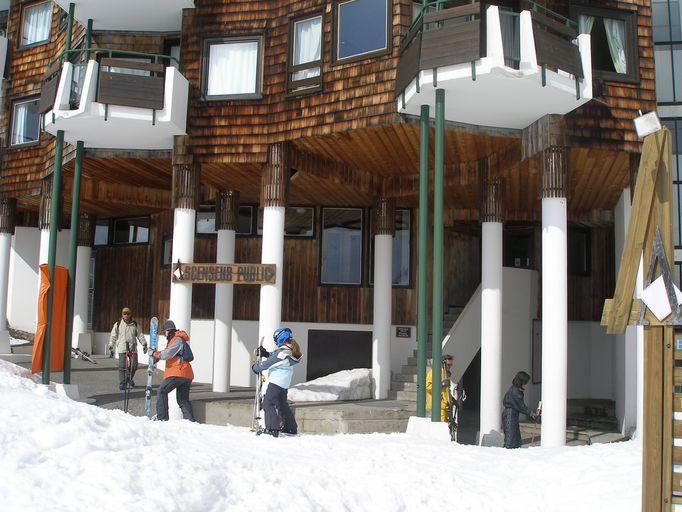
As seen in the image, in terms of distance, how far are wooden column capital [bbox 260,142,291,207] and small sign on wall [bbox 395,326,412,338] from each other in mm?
5998

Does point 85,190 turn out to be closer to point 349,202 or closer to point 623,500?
point 349,202

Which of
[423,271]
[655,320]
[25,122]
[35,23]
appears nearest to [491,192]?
[423,271]

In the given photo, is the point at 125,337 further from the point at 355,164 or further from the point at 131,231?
the point at 131,231

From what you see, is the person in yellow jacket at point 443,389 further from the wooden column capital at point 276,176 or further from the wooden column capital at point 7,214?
the wooden column capital at point 7,214

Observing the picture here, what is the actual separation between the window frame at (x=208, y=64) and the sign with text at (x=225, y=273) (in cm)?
365

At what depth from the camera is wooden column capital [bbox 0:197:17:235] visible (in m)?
22.1

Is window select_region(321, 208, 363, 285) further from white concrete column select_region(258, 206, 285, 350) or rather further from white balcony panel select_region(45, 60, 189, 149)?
white balcony panel select_region(45, 60, 189, 149)

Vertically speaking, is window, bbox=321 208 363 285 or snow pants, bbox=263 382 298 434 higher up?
window, bbox=321 208 363 285

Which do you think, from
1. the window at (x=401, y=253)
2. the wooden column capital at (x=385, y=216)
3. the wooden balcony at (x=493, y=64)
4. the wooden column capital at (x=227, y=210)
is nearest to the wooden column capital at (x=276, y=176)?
the wooden balcony at (x=493, y=64)

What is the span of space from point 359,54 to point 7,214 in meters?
12.9

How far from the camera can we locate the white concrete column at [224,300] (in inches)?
709

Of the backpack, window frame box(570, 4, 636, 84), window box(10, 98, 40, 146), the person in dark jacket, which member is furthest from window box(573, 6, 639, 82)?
window box(10, 98, 40, 146)

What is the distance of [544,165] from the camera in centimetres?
1384

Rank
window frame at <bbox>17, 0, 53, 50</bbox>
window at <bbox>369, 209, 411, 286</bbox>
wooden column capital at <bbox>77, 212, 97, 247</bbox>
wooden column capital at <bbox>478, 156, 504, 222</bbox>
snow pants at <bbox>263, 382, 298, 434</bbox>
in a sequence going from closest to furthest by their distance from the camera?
1. snow pants at <bbox>263, 382, 298, 434</bbox>
2. wooden column capital at <bbox>478, 156, 504, 222</bbox>
3. window at <bbox>369, 209, 411, 286</bbox>
4. window frame at <bbox>17, 0, 53, 50</bbox>
5. wooden column capital at <bbox>77, 212, 97, 247</bbox>
